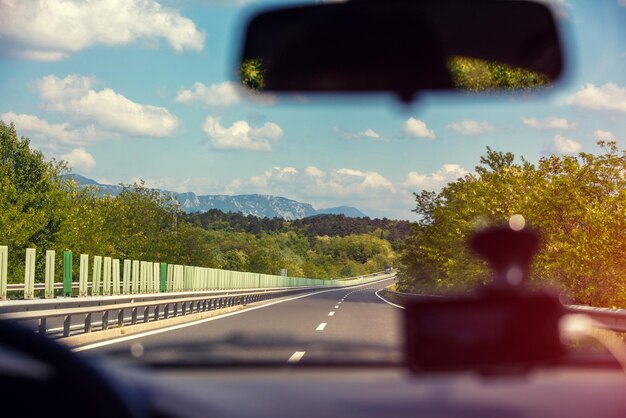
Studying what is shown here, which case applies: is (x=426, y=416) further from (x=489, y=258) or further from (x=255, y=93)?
(x=255, y=93)

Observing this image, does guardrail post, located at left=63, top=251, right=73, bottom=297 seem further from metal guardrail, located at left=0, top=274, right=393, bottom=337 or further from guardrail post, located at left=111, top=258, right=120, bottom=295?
guardrail post, located at left=111, top=258, right=120, bottom=295

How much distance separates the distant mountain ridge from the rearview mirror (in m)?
0.40

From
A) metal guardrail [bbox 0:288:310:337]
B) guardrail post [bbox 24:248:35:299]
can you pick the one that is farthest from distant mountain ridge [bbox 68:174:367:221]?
guardrail post [bbox 24:248:35:299]

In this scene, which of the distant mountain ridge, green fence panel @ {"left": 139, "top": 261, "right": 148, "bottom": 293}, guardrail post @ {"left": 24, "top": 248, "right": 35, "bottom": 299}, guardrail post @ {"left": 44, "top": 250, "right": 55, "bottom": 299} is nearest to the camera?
the distant mountain ridge

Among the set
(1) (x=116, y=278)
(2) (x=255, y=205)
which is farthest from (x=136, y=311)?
(2) (x=255, y=205)

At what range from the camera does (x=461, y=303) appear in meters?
1.73

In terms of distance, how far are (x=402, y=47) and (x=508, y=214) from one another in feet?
1.99

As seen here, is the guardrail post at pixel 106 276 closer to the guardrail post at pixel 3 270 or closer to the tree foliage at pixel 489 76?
the guardrail post at pixel 3 270

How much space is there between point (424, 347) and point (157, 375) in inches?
25.0

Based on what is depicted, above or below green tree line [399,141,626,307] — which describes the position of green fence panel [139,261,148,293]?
below

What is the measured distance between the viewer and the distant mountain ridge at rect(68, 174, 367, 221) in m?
2.33

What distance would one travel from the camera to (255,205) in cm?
235

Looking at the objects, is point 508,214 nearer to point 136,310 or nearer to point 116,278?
point 136,310

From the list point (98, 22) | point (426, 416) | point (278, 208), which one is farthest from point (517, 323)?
point (98, 22)
